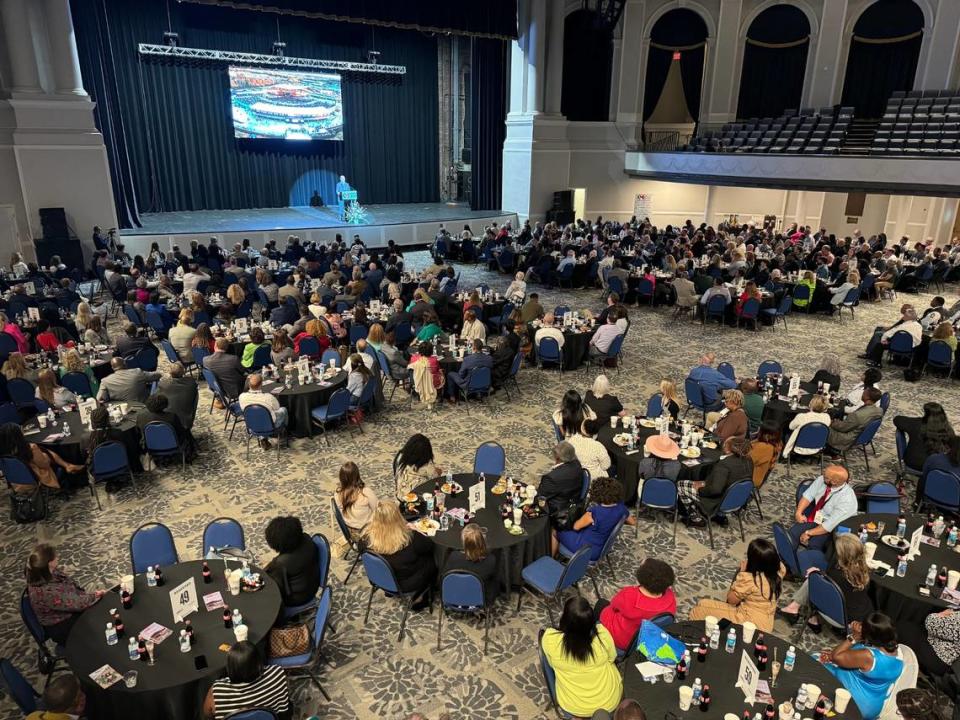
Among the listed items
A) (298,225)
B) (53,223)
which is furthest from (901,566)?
(53,223)

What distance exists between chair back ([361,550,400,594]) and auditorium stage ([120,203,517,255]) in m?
17.6

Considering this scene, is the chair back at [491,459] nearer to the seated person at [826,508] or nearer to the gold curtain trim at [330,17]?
the seated person at [826,508]

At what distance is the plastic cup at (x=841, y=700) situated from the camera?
4.14 metres

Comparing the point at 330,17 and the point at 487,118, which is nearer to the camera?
the point at 330,17

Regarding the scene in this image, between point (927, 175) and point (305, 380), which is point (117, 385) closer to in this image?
point (305, 380)

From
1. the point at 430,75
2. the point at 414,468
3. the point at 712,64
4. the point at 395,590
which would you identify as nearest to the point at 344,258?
the point at 414,468

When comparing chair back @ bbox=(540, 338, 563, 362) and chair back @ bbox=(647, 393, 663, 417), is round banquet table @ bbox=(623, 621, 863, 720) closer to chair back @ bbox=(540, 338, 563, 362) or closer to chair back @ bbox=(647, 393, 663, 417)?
chair back @ bbox=(647, 393, 663, 417)

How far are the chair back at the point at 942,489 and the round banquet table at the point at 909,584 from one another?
111 centimetres

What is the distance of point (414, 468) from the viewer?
268 inches

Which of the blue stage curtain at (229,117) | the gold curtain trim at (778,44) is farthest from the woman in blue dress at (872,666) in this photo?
the gold curtain trim at (778,44)

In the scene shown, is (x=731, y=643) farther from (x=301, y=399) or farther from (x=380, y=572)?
(x=301, y=399)

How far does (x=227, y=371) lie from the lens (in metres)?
9.66

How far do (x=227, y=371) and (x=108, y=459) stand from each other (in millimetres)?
2358

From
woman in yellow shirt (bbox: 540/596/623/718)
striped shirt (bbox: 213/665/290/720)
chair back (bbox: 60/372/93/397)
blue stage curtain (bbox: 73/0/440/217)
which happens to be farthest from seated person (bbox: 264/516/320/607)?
blue stage curtain (bbox: 73/0/440/217)
